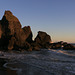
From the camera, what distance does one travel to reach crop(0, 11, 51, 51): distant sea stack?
3662 cm

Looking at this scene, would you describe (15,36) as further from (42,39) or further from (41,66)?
(41,66)

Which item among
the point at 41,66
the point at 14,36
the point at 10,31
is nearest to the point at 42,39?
the point at 14,36

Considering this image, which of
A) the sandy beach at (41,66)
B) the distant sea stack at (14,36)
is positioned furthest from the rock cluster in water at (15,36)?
the sandy beach at (41,66)

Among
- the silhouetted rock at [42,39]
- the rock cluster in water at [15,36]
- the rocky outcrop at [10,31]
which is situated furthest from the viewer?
the silhouetted rock at [42,39]

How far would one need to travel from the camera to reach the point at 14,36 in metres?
40.1

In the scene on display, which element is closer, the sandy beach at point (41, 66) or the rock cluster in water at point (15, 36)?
the sandy beach at point (41, 66)

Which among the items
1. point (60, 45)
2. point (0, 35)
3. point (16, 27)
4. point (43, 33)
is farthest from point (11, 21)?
point (60, 45)

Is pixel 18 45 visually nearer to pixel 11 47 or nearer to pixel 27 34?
pixel 11 47

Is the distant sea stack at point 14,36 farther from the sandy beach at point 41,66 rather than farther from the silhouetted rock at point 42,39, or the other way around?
the sandy beach at point 41,66

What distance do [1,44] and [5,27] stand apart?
696 centimetres

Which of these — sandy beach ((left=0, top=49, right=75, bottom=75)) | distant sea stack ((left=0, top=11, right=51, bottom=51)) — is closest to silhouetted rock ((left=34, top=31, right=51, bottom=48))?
distant sea stack ((left=0, top=11, right=51, bottom=51))

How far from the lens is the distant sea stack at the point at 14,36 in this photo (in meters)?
36.6

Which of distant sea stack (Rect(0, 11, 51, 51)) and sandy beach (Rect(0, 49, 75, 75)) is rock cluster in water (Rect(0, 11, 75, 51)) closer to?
distant sea stack (Rect(0, 11, 51, 51))

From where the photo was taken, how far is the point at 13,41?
36.2 meters
